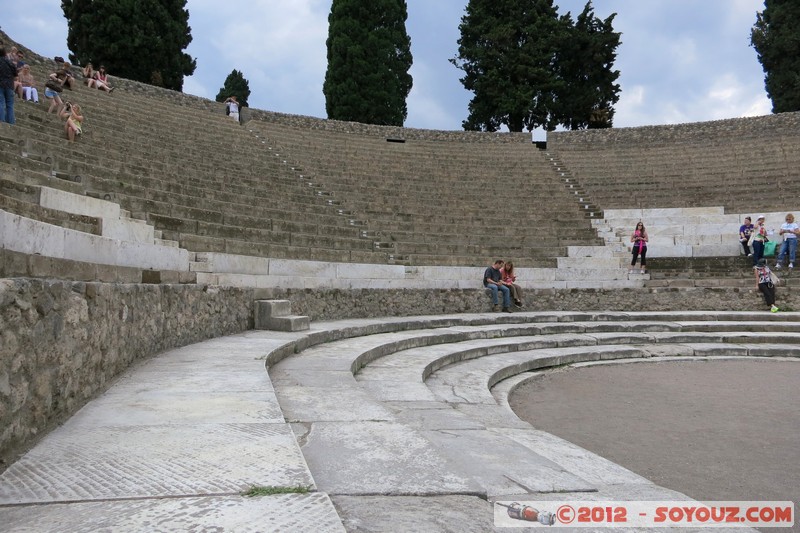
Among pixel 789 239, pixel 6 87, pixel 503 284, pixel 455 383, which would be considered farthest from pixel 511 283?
pixel 6 87

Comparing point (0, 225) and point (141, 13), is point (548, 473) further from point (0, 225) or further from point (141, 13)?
point (141, 13)

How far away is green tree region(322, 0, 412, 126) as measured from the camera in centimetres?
2652

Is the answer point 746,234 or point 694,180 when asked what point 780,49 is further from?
point 746,234

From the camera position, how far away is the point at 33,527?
148cm

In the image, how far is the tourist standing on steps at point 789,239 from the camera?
11.4m

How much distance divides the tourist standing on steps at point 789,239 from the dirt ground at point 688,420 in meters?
5.39

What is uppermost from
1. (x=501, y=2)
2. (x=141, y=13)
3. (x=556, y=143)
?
(x=501, y=2)

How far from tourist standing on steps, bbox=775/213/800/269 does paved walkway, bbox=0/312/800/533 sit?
397 inches

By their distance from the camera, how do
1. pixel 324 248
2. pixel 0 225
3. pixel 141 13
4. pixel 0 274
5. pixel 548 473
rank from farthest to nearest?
pixel 141 13, pixel 324 248, pixel 0 225, pixel 0 274, pixel 548 473

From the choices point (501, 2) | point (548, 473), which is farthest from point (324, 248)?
point (501, 2)

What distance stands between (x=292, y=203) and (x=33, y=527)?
10.2 meters

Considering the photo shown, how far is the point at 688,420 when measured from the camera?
180 inches

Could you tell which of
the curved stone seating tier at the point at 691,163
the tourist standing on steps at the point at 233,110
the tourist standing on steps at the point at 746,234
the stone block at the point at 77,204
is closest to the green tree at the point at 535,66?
the curved stone seating tier at the point at 691,163

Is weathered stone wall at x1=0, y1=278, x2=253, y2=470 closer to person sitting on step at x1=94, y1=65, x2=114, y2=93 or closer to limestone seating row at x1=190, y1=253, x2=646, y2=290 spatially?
limestone seating row at x1=190, y1=253, x2=646, y2=290
